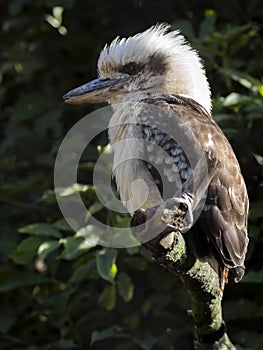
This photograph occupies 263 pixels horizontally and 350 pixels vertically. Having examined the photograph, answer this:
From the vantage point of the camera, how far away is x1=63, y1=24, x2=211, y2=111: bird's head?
9.18 feet

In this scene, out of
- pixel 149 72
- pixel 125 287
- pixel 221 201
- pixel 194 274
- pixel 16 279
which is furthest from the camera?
pixel 16 279

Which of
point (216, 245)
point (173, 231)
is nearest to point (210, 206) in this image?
point (216, 245)

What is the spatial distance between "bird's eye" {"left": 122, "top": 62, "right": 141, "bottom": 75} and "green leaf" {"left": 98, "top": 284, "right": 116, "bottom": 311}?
0.87m

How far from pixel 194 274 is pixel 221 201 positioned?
334 millimetres

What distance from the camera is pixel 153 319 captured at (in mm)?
3471

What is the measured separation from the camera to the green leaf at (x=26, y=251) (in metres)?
3.13

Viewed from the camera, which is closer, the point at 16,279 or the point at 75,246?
the point at 75,246

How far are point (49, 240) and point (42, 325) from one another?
617 millimetres

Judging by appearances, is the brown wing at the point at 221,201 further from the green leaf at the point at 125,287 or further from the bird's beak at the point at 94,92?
the green leaf at the point at 125,287

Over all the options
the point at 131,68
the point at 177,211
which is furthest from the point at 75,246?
the point at 177,211

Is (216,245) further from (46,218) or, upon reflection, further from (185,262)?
(46,218)

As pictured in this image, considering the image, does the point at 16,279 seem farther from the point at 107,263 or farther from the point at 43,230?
the point at 107,263

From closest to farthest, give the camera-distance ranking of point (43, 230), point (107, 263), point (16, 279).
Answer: point (107, 263) < point (43, 230) < point (16, 279)

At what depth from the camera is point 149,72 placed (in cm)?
282
